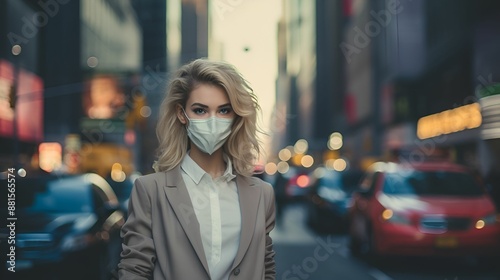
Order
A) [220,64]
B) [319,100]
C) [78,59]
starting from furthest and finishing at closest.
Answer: [319,100] < [78,59] < [220,64]

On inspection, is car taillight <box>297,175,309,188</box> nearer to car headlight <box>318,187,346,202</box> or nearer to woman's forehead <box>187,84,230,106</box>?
car headlight <box>318,187,346,202</box>

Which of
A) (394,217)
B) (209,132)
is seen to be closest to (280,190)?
(394,217)

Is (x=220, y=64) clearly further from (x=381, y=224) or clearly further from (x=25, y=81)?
(x=25, y=81)

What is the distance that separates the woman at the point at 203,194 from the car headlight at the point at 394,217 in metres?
8.95

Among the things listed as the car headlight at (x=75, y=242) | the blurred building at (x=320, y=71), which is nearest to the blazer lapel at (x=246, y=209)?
the car headlight at (x=75, y=242)

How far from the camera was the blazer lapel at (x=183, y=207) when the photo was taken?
266 cm

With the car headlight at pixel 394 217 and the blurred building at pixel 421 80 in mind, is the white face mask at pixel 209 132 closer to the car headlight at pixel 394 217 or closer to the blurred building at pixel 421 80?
the car headlight at pixel 394 217

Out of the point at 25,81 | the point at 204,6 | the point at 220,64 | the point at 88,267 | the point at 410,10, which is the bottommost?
the point at 88,267

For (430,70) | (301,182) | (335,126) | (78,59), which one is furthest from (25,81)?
(335,126)

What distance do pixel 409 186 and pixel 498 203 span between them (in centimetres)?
255

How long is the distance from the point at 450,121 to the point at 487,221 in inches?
1031

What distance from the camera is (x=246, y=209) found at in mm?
2801

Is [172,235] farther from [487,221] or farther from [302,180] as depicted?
[302,180]

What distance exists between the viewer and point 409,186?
12.7 m
